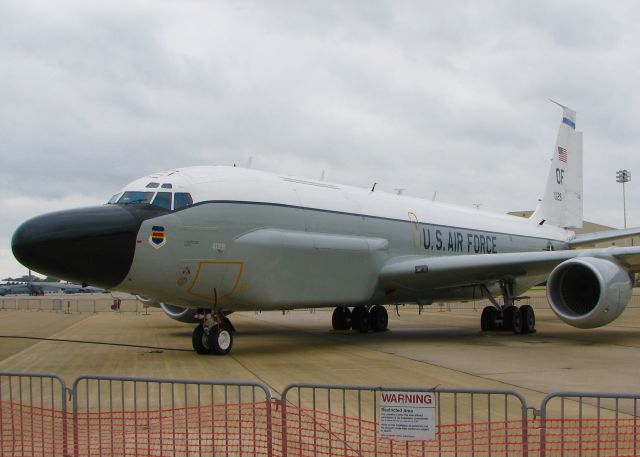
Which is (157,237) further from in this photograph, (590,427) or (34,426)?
(590,427)

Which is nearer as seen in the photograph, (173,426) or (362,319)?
(173,426)

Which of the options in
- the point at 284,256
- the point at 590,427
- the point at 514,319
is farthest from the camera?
the point at 514,319

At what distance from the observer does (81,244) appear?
10719 millimetres

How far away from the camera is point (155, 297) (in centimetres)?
1209

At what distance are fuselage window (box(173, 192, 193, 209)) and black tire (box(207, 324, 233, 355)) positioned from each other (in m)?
2.38

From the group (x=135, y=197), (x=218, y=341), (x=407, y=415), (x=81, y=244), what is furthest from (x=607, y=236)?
(x=407, y=415)

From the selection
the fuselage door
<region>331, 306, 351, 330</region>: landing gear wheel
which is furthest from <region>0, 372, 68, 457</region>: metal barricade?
<region>331, 306, 351, 330</region>: landing gear wheel

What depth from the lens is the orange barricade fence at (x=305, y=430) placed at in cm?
531

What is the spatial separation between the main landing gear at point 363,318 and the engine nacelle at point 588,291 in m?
5.75

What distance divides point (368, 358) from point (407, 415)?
747 cm

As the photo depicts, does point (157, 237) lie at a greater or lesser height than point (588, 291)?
greater

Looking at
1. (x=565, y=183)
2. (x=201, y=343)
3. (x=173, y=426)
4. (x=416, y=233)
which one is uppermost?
(x=565, y=183)

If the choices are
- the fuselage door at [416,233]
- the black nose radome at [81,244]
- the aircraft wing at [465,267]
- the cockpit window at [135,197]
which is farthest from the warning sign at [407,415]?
the fuselage door at [416,233]

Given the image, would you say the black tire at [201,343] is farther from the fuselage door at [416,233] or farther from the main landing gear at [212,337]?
the fuselage door at [416,233]
